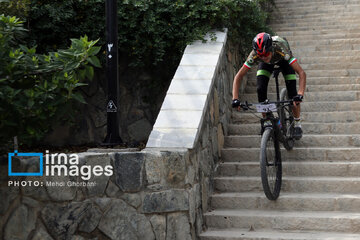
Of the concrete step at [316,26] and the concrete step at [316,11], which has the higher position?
the concrete step at [316,11]

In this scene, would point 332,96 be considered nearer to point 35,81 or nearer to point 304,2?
point 35,81

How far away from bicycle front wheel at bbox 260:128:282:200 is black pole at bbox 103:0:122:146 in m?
1.49

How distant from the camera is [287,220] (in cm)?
485

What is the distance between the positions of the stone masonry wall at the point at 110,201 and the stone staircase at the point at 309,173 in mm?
624

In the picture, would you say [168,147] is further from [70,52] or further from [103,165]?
[70,52]

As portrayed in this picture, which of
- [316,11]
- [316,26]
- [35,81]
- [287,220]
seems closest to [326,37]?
[316,26]

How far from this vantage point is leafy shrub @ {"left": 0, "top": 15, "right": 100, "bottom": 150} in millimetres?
3852

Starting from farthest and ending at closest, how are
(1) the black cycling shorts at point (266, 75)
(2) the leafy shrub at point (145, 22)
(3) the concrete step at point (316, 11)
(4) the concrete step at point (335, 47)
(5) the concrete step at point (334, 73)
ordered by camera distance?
1. (3) the concrete step at point (316, 11)
2. (4) the concrete step at point (335, 47)
3. (5) the concrete step at point (334, 73)
4. (2) the leafy shrub at point (145, 22)
5. (1) the black cycling shorts at point (266, 75)

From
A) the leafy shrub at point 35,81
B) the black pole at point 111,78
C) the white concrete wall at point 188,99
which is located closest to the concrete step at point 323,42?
the white concrete wall at point 188,99

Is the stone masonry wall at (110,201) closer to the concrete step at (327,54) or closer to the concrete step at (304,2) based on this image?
the concrete step at (327,54)

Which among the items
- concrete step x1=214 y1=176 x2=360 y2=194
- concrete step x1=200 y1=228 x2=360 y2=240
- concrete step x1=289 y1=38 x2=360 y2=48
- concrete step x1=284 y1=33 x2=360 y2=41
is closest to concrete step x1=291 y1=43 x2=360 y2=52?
concrete step x1=289 y1=38 x2=360 y2=48

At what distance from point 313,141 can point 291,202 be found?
4.25 feet

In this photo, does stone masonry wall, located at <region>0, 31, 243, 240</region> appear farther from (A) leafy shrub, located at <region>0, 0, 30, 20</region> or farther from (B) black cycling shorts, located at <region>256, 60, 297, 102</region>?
(A) leafy shrub, located at <region>0, 0, 30, 20</region>

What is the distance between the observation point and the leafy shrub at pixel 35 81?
3852mm
